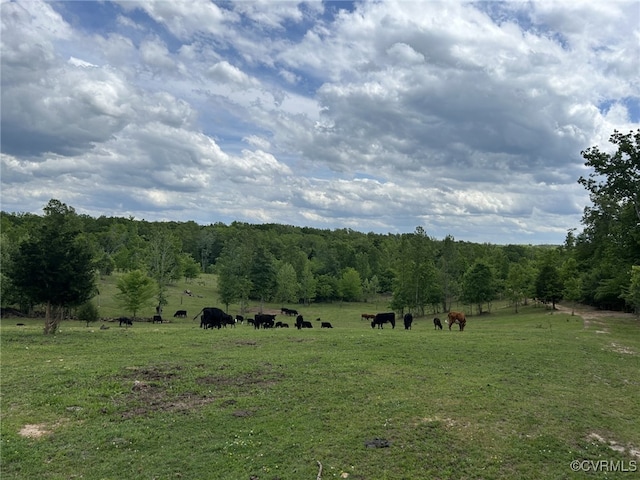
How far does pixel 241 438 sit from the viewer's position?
1086cm

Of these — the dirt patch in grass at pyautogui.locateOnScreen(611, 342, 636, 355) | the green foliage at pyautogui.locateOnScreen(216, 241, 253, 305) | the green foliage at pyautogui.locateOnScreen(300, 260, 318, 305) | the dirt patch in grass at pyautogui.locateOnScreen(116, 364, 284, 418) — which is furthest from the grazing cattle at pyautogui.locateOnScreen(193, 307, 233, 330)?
the green foliage at pyautogui.locateOnScreen(300, 260, 318, 305)

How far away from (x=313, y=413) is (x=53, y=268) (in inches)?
852

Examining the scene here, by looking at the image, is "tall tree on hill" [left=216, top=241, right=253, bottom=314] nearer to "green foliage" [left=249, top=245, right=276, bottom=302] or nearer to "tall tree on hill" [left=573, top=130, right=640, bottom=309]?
"green foliage" [left=249, top=245, right=276, bottom=302]

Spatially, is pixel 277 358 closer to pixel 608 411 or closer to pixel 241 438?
pixel 241 438

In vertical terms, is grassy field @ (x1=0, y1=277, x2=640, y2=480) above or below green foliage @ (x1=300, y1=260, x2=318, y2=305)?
above

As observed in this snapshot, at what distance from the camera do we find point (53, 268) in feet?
86.1

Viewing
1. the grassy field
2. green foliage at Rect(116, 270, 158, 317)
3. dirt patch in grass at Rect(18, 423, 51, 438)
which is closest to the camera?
the grassy field

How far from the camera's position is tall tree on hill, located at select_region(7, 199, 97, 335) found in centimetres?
2588

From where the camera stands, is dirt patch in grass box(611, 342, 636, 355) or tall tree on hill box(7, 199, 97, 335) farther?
tall tree on hill box(7, 199, 97, 335)

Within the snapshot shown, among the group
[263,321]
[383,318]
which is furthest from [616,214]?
[263,321]

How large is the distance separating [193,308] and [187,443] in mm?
67725

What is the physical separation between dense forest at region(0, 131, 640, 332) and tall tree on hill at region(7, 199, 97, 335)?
61 millimetres

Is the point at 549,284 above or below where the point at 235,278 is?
above

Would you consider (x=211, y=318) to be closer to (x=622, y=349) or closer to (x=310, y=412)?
(x=310, y=412)
